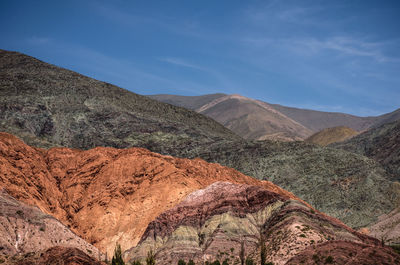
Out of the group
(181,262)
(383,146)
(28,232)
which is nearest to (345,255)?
(181,262)

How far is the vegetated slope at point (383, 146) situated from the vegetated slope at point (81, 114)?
4156 centimetres

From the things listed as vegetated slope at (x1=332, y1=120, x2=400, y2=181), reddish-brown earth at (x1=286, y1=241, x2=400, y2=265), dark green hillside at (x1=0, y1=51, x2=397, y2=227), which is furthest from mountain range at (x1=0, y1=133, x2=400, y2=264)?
vegetated slope at (x1=332, y1=120, x2=400, y2=181)

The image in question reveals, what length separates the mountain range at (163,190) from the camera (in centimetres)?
4728

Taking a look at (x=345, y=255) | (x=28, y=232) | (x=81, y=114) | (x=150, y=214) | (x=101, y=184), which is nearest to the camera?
(x=345, y=255)

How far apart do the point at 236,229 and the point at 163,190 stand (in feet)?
48.4

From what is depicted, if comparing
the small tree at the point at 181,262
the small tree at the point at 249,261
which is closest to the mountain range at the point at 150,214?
the small tree at the point at 249,261

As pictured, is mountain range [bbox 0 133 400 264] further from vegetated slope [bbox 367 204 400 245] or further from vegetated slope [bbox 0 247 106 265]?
vegetated slope [bbox 367 204 400 245]

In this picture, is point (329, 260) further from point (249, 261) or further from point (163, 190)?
point (163, 190)

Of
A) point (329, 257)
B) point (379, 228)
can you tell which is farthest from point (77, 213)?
point (379, 228)

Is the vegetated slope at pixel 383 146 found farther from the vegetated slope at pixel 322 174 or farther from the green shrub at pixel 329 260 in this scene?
the green shrub at pixel 329 260

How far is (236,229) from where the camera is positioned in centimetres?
5409

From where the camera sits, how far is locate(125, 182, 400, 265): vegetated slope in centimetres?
4741

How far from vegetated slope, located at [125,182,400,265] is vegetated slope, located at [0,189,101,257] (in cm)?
833

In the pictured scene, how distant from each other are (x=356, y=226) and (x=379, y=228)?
19.6 ft
